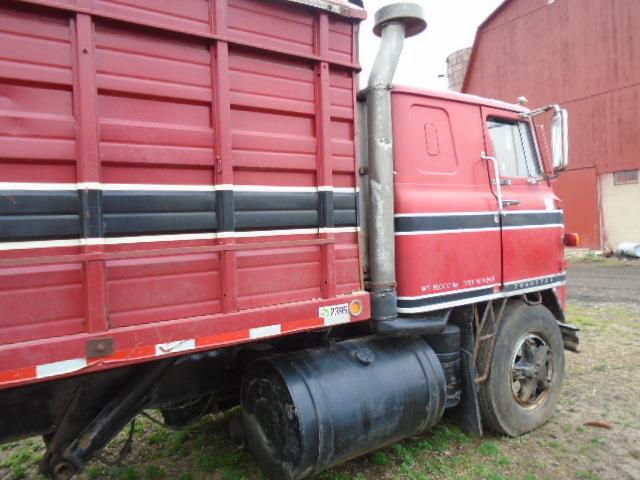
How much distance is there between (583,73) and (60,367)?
1802cm

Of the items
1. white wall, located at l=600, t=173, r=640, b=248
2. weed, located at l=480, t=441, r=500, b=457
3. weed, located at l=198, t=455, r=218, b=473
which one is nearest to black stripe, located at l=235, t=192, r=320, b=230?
weed, located at l=198, t=455, r=218, b=473

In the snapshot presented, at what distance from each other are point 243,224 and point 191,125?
0.53 m

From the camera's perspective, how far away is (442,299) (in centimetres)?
327

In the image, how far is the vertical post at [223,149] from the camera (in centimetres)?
235

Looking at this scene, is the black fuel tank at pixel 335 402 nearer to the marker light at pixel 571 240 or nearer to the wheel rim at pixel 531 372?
the wheel rim at pixel 531 372

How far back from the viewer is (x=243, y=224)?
8.02 feet

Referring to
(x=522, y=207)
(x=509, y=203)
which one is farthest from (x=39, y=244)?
(x=522, y=207)

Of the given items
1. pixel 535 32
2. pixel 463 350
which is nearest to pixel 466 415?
pixel 463 350

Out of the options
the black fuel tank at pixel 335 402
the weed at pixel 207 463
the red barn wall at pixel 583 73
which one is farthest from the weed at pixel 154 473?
the red barn wall at pixel 583 73

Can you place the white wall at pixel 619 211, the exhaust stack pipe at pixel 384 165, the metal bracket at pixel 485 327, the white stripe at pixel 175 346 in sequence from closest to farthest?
the white stripe at pixel 175 346 < the exhaust stack pipe at pixel 384 165 < the metal bracket at pixel 485 327 < the white wall at pixel 619 211

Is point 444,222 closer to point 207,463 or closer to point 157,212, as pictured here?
point 157,212

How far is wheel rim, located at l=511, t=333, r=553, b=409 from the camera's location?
3875mm

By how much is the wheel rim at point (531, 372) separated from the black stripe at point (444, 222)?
104 centimetres

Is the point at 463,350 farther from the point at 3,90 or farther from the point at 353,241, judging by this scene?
the point at 3,90
